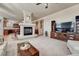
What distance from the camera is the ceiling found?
2072 mm

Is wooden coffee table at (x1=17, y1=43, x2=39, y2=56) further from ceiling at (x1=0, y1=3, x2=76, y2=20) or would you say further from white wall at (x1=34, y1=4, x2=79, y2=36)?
ceiling at (x1=0, y1=3, x2=76, y2=20)

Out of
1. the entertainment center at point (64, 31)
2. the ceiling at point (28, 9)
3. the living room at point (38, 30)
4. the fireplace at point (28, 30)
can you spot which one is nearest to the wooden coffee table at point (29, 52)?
the living room at point (38, 30)

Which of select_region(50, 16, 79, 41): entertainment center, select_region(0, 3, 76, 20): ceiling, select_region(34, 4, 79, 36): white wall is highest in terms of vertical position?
select_region(0, 3, 76, 20): ceiling

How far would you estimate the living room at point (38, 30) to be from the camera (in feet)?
6.79

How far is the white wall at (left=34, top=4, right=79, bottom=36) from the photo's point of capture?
2020 millimetres

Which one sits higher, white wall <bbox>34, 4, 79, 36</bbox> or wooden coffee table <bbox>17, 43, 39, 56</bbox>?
white wall <bbox>34, 4, 79, 36</bbox>

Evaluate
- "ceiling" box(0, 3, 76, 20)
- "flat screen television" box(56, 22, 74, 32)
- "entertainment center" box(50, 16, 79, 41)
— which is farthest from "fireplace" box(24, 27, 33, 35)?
"flat screen television" box(56, 22, 74, 32)

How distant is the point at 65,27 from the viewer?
7.00 feet

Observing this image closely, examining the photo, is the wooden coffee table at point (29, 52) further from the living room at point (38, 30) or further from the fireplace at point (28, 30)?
the fireplace at point (28, 30)

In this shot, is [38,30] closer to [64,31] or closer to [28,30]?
[28,30]

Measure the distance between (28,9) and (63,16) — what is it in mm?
729

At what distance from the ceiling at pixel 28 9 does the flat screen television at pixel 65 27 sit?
314mm

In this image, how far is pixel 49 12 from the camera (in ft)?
7.15

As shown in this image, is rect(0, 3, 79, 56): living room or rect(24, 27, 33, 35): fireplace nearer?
rect(0, 3, 79, 56): living room
